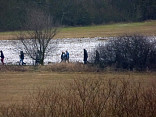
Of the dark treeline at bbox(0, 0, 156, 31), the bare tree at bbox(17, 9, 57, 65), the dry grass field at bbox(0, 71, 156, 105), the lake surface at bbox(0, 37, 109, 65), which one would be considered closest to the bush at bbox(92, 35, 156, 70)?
the lake surface at bbox(0, 37, 109, 65)

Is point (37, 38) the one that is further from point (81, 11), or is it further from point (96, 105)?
point (81, 11)

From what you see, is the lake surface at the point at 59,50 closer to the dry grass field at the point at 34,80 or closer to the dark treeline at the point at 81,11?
the dry grass field at the point at 34,80

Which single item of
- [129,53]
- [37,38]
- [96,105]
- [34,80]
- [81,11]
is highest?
[81,11]

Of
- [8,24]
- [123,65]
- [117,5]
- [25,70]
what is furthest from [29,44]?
[117,5]

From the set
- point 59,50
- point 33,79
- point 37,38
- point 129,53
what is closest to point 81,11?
point 59,50

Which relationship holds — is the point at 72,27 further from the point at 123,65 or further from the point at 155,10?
the point at 123,65

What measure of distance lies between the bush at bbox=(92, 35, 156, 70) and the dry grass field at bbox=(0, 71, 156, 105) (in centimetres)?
300

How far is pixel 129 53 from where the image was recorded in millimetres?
36062

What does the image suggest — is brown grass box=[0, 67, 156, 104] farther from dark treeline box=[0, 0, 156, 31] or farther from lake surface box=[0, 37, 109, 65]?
dark treeline box=[0, 0, 156, 31]

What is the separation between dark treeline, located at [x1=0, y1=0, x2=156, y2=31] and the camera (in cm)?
7588

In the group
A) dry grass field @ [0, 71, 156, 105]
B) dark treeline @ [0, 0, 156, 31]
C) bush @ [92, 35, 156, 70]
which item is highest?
dark treeline @ [0, 0, 156, 31]

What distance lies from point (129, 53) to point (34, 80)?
381 inches

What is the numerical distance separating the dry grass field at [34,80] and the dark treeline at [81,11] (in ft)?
142

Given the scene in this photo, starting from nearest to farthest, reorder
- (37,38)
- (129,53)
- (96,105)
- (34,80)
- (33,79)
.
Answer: (96,105) → (34,80) → (33,79) → (129,53) → (37,38)
